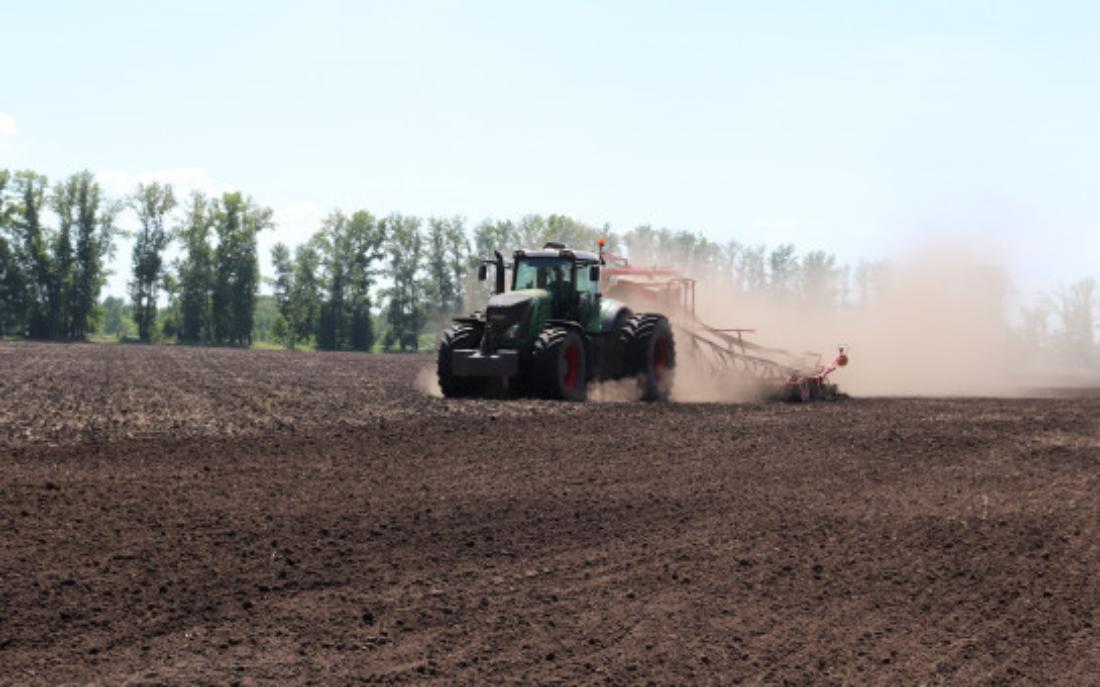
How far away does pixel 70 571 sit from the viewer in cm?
763

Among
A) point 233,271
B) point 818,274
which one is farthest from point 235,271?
point 818,274

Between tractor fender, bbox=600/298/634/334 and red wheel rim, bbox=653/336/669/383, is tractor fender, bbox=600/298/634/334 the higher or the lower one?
the higher one

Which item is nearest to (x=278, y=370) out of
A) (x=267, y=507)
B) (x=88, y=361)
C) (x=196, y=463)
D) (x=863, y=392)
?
(x=88, y=361)

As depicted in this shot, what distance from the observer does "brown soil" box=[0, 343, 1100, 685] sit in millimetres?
6363

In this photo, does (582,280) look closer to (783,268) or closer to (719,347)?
(719,347)

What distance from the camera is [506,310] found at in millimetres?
19031

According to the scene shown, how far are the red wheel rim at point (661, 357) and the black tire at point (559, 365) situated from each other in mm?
1974

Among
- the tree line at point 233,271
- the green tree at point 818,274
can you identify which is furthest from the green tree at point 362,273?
the green tree at point 818,274

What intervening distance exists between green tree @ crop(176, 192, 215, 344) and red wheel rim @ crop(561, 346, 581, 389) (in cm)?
6991

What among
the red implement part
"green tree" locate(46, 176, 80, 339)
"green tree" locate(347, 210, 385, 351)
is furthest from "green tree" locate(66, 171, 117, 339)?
the red implement part

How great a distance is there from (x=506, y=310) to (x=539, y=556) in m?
10.8

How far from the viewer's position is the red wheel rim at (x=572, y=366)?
19.6 meters

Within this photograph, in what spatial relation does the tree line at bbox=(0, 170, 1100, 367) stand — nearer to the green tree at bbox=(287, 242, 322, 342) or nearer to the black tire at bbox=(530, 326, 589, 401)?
the green tree at bbox=(287, 242, 322, 342)

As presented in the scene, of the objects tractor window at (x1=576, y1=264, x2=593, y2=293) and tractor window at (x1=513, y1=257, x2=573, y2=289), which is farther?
tractor window at (x1=576, y1=264, x2=593, y2=293)
